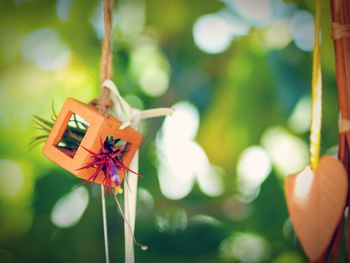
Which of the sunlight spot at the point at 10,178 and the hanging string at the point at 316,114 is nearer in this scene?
the hanging string at the point at 316,114

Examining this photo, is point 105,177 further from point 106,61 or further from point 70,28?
point 70,28

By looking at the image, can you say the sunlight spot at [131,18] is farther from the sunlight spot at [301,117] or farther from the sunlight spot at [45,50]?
the sunlight spot at [301,117]

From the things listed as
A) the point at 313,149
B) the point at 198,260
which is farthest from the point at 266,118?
the point at 198,260

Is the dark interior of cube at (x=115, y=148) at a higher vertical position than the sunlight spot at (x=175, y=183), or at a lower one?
higher

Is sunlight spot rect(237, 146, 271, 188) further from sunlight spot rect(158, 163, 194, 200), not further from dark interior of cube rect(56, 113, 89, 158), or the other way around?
dark interior of cube rect(56, 113, 89, 158)

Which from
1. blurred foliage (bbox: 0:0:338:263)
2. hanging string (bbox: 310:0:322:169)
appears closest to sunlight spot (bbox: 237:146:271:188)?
blurred foliage (bbox: 0:0:338:263)

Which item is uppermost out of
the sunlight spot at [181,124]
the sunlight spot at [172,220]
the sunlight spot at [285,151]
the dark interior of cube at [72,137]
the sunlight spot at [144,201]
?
the dark interior of cube at [72,137]

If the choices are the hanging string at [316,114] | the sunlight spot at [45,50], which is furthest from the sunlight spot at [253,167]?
the sunlight spot at [45,50]
